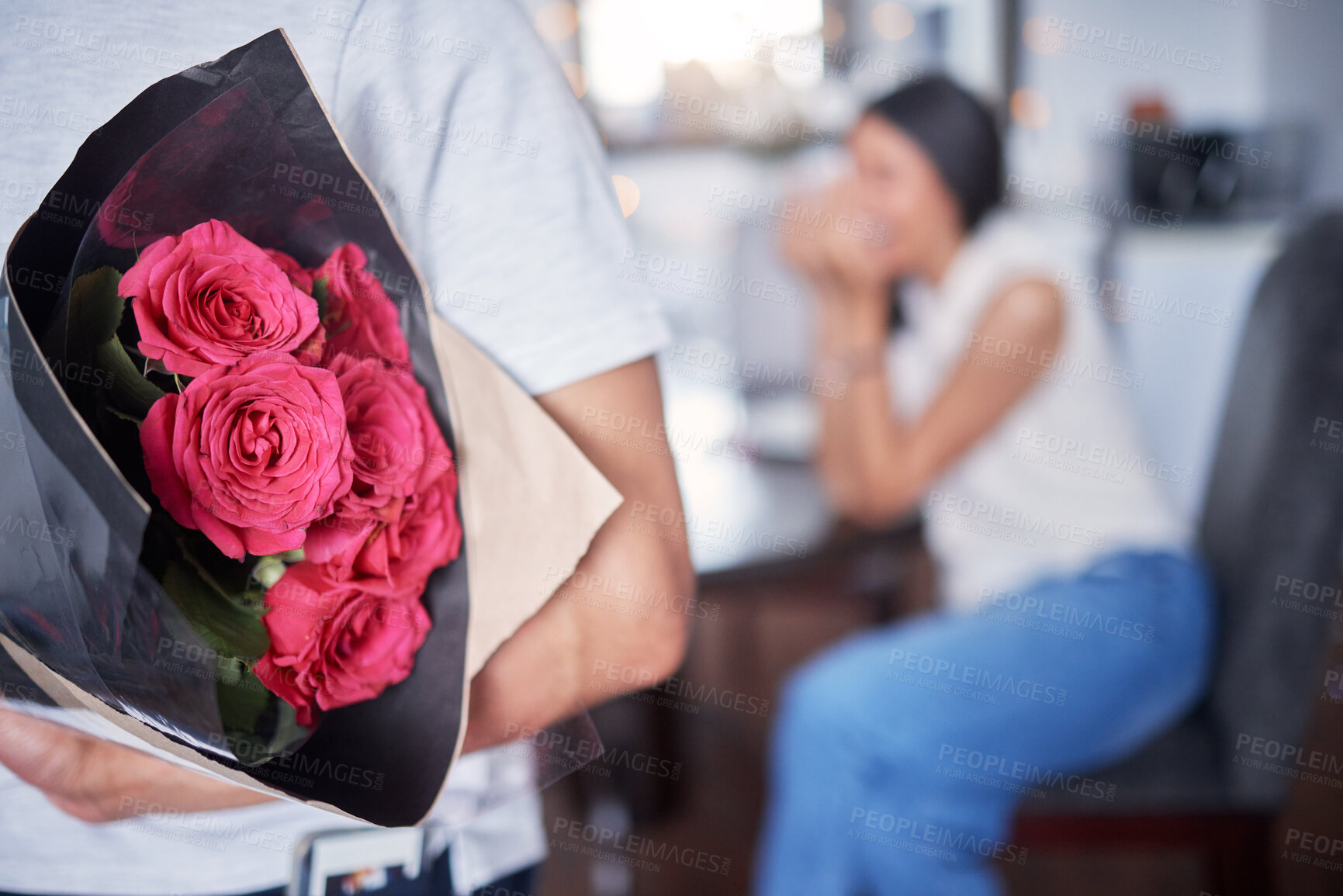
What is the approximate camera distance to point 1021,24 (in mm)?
2564

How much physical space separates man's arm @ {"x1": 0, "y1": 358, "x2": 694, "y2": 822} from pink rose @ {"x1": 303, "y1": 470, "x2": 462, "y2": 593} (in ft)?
0.16

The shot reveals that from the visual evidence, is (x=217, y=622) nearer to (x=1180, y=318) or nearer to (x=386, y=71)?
(x=386, y=71)

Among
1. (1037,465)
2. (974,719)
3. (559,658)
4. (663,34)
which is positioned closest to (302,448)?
(559,658)

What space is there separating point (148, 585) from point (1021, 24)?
2866mm

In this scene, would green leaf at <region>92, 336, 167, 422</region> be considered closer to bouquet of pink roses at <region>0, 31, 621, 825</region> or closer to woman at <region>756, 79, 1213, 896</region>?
bouquet of pink roses at <region>0, 31, 621, 825</region>

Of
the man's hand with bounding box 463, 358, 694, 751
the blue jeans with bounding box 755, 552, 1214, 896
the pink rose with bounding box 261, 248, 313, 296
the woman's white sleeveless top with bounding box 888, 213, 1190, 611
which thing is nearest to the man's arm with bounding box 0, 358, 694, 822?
the man's hand with bounding box 463, 358, 694, 751

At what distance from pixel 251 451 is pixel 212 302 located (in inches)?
1.9

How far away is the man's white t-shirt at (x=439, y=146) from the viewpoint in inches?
11.9

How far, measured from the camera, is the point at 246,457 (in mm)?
289

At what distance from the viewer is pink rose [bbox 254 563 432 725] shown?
311 millimetres

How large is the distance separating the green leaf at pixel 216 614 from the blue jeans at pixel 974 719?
3.06 feet

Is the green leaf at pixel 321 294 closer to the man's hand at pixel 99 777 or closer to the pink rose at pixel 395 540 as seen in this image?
the pink rose at pixel 395 540

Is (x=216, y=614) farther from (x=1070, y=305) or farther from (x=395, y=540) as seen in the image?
(x=1070, y=305)

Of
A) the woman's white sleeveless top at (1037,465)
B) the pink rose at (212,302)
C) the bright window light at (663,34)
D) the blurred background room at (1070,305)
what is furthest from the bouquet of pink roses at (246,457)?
the bright window light at (663,34)
